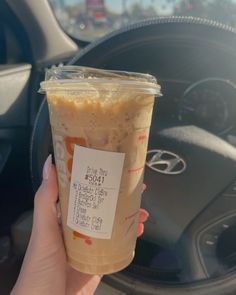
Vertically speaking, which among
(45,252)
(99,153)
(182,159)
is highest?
(99,153)

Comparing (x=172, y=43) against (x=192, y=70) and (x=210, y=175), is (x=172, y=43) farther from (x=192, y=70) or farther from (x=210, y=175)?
(x=210, y=175)

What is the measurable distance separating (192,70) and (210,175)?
1.35 ft

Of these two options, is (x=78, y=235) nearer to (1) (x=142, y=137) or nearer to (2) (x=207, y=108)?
(1) (x=142, y=137)

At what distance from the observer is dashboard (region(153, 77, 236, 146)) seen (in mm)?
1766

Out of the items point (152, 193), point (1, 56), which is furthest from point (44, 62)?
point (152, 193)

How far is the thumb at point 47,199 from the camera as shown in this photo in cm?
129

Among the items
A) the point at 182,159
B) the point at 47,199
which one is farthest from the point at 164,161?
the point at 47,199

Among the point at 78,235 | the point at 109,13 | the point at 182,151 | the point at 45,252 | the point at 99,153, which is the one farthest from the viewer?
the point at 109,13

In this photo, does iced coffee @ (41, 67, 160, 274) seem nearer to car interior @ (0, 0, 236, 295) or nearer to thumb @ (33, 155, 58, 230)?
thumb @ (33, 155, 58, 230)

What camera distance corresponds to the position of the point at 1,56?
8.36ft

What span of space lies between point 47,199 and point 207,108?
0.77m

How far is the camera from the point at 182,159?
1.70 metres

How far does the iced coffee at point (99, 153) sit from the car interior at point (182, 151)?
48cm

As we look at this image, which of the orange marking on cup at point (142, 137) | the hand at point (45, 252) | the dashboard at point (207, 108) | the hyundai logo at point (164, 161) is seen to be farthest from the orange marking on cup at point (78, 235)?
the dashboard at point (207, 108)
